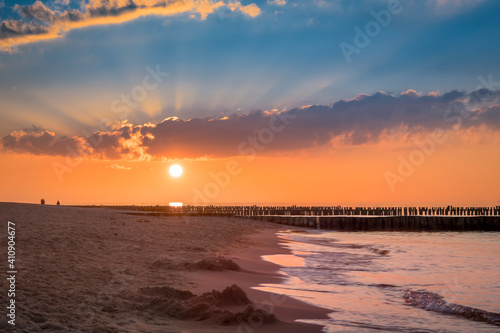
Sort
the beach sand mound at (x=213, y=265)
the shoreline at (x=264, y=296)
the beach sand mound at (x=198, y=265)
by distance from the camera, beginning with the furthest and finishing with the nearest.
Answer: the beach sand mound at (x=213, y=265)
the beach sand mound at (x=198, y=265)
the shoreline at (x=264, y=296)

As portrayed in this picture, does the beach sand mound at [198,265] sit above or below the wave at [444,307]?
above

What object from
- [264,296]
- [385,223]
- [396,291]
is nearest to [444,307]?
[396,291]

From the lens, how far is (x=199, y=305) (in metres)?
9.90

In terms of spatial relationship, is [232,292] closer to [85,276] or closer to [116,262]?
[85,276]

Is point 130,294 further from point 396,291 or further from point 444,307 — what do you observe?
point 396,291

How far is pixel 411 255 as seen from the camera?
92.8ft

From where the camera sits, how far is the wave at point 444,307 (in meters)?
11.5

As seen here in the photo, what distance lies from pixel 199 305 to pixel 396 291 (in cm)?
790

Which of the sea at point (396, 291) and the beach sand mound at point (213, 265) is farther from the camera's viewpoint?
the beach sand mound at point (213, 265)

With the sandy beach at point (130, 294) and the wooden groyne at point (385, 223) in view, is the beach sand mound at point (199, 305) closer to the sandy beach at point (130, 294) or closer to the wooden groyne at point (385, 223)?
the sandy beach at point (130, 294)

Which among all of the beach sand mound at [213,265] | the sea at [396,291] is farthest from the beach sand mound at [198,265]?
the sea at [396,291]

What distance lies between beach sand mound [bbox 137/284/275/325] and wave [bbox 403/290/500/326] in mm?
5277

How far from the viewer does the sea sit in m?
10.5

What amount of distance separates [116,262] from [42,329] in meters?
7.73
